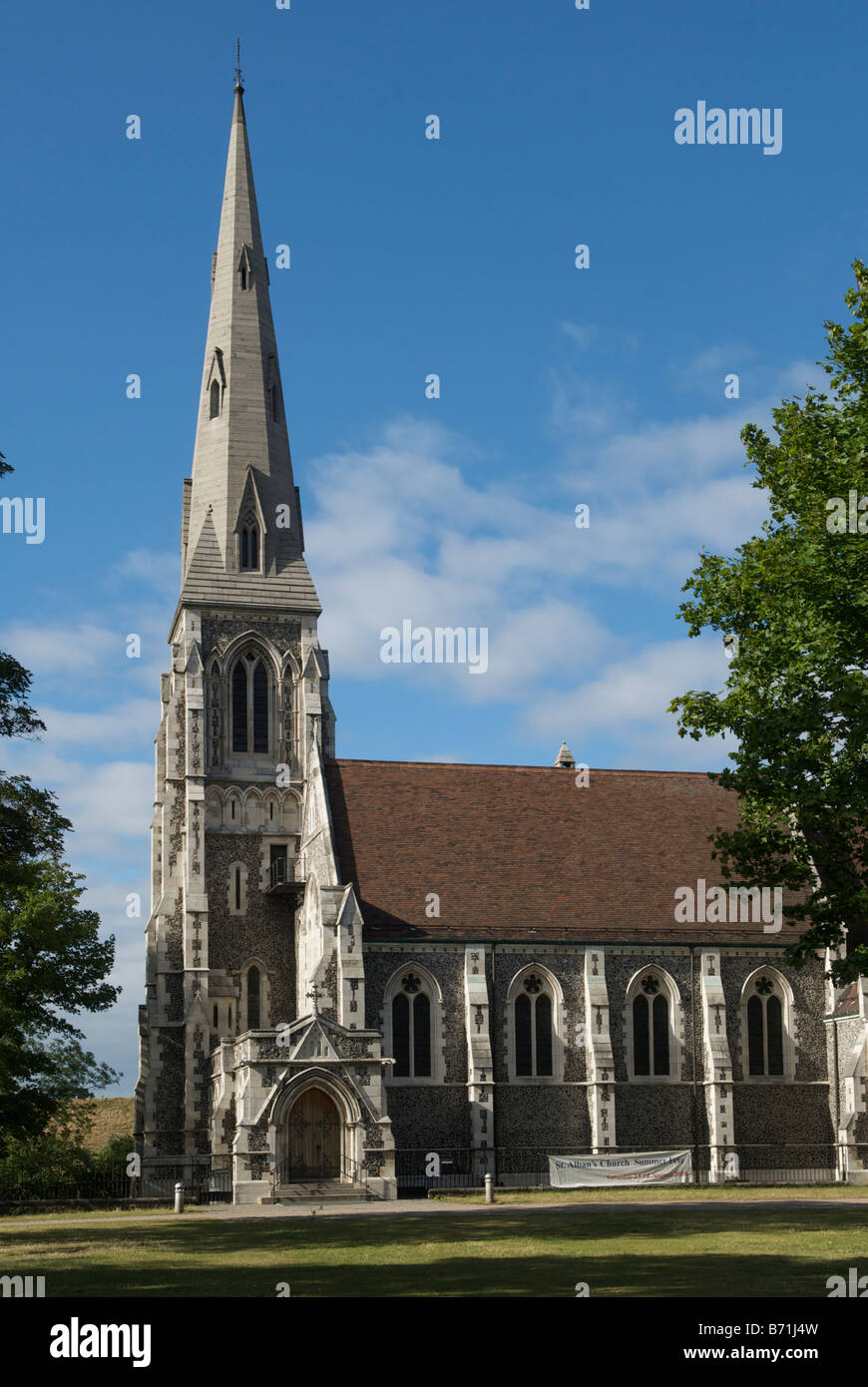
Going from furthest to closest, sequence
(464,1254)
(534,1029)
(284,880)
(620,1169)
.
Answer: (284,880) → (534,1029) → (620,1169) → (464,1254)

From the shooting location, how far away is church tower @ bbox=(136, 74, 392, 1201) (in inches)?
1409

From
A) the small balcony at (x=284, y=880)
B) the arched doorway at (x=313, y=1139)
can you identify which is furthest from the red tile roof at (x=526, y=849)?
the arched doorway at (x=313, y=1139)

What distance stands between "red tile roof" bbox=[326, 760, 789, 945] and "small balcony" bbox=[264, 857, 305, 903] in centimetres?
214

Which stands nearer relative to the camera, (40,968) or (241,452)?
(40,968)

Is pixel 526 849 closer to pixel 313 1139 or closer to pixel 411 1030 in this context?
pixel 411 1030

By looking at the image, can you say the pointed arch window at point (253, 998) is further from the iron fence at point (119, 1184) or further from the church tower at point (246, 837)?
the iron fence at point (119, 1184)

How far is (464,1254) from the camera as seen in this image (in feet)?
64.1

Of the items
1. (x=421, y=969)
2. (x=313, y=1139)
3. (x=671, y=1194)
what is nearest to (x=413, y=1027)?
(x=421, y=969)

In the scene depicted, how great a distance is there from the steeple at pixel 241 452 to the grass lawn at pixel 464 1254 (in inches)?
971

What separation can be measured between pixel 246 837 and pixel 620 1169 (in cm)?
1542

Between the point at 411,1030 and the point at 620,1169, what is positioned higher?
the point at 411,1030

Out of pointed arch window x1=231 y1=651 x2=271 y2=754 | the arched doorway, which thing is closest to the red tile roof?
pointed arch window x1=231 y1=651 x2=271 y2=754

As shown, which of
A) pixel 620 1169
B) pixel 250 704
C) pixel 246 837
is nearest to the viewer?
pixel 620 1169
